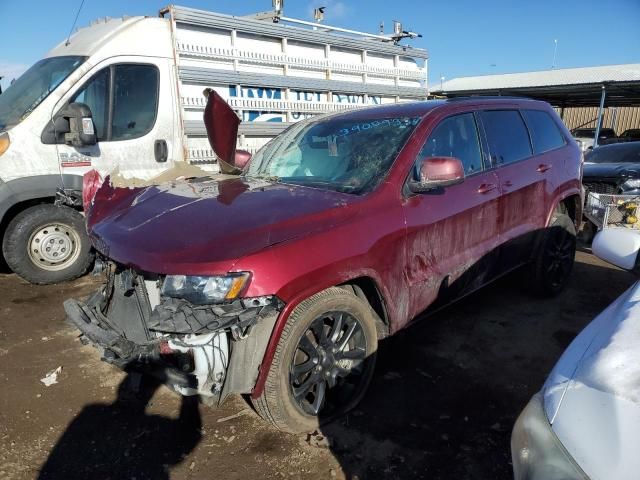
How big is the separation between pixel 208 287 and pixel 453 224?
71.1 inches

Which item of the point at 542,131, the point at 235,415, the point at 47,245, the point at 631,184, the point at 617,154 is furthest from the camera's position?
the point at 617,154

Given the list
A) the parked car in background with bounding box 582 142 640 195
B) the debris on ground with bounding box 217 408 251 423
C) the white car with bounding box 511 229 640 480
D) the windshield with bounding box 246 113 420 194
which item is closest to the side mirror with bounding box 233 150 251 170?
the windshield with bounding box 246 113 420 194

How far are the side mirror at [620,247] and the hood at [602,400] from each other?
69 centimetres

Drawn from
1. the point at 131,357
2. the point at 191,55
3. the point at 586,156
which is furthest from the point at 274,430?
the point at 586,156

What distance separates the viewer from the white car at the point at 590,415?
1.26 meters

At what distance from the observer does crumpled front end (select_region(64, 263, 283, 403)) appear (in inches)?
85.5

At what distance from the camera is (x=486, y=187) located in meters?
3.54

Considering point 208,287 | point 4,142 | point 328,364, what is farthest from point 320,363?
point 4,142

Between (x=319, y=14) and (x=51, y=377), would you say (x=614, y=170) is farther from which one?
(x=51, y=377)

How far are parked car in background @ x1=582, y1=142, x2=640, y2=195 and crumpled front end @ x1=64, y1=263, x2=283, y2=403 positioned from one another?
264 inches

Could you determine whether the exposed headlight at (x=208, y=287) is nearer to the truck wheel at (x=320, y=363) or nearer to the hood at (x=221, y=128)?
the truck wheel at (x=320, y=363)

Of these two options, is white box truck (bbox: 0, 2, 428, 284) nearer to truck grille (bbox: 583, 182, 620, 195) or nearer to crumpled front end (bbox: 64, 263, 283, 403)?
crumpled front end (bbox: 64, 263, 283, 403)

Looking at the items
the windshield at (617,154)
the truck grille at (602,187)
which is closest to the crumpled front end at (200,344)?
the truck grille at (602,187)

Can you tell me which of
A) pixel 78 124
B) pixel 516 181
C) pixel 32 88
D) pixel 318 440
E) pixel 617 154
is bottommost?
pixel 318 440
